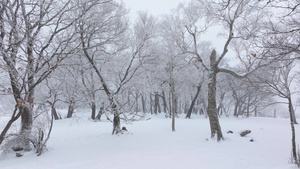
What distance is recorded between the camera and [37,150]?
22.2 feet

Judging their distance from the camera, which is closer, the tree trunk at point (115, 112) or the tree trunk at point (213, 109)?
the tree trunk at point (213, 109)

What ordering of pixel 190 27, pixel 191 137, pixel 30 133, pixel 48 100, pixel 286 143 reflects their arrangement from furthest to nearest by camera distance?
pixel 190 27
pixel 191 137
pixel 286 143
pixel 48 100
pixel 30 133

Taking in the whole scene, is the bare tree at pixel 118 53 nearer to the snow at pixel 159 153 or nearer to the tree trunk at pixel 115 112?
the tree trunk at pixel 115 112

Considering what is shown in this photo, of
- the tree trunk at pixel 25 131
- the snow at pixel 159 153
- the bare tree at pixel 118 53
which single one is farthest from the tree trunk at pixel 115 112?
the tree trunk at pixel 25 131

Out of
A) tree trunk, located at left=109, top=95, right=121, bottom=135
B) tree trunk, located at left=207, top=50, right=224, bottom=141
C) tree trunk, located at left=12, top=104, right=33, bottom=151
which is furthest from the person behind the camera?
tree trunk, located at left=109, top=95, right=121, bottom=135

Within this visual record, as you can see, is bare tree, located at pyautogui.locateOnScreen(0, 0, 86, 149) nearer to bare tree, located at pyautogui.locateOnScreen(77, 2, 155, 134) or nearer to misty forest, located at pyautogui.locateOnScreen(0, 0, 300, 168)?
misty forest, located at pyautogui.locateOnScreen(0, 0, 300, 168)

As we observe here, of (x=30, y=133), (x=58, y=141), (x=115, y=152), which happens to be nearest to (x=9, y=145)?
(x=30, y=133)

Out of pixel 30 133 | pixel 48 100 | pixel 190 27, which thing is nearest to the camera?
pixel 30 133

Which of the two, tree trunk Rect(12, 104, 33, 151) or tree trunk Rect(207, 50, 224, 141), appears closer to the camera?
tree trunk Rect(12, 104, 33, 151)

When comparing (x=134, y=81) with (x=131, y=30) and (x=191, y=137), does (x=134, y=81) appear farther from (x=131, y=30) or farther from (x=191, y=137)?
(x=191, y=137)

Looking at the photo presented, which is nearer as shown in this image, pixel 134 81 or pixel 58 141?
pixel 58 141

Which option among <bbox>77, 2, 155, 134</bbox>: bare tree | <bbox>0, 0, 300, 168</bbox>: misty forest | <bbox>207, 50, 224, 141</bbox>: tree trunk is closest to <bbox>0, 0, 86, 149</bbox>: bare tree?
<bbox>0, 0, 300, 168</bbox>: misty forest

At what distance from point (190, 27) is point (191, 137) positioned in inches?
249

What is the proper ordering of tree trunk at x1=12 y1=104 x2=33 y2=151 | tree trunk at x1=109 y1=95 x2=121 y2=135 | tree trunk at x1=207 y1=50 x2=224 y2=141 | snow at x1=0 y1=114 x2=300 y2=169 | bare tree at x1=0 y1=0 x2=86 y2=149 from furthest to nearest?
1. tree trunk at x1=109 y1=95 x2=121 y2=135
2. tree trunk at x1=207 y1=50 x2=224 y2=141
3. tree trunk at x1=12 y1=104 x2=33 y2=151
4. snow at x1=0 y1=114 x2=300 y2=169
5. bare tree at x1=0 y1=0 x2=86 y2=149
